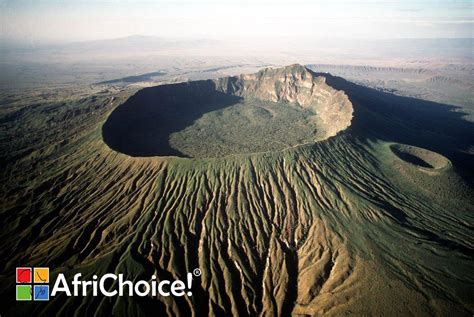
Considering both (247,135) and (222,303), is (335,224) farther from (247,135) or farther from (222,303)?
(247,135)

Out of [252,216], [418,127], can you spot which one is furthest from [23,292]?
[418,127]

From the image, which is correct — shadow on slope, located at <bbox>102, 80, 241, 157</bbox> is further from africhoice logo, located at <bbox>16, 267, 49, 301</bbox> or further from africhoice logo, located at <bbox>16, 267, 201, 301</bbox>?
africhoice logo, located at <bbox>16, 267, 201, 301</bbox>

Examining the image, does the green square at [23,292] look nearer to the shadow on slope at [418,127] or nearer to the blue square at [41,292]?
the blue square at [41,292]

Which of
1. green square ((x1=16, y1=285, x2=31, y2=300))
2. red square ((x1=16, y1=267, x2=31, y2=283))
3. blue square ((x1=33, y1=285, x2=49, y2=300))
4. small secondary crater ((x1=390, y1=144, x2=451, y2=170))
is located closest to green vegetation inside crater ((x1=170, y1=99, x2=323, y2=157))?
small secondary crater ((x1=390, y1=144, x2=451, y2=170))

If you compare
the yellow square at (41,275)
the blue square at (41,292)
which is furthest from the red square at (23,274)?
the blue square at (41,292)

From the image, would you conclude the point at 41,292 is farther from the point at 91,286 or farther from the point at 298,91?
the point at 298,91

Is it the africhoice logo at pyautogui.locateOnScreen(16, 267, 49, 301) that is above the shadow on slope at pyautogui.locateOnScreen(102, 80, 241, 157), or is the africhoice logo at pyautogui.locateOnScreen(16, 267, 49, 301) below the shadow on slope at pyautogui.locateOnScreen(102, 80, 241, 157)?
below

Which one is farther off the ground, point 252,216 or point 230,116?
point 230,116
